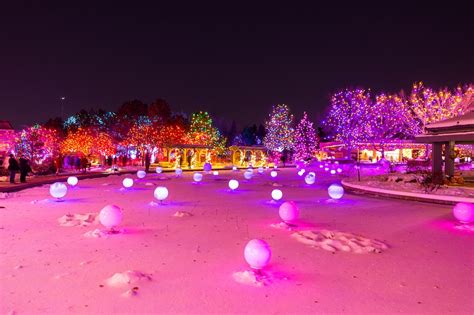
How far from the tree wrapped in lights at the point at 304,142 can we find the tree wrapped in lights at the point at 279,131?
1469mm

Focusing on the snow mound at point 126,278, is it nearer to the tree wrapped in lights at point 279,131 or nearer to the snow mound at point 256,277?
the snow mound at point 256,277

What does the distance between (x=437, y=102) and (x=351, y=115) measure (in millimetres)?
13126

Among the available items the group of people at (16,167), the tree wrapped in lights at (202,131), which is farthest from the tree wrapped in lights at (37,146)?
the tree wrapped in lights at (202,131)

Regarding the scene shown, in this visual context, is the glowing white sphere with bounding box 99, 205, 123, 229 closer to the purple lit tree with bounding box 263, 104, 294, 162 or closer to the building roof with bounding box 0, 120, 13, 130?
the purple lit tree with bounding box 263, 104, 294, 162

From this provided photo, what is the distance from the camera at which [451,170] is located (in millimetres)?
18672

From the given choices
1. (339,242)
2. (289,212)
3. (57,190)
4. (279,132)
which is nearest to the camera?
(339,242)

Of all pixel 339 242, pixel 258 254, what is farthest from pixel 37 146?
pixel 258 254

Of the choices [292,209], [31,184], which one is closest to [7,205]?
[31,184]

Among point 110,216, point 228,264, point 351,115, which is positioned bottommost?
point 228,264

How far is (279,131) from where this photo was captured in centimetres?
6162

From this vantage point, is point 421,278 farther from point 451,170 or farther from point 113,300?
point 451,170

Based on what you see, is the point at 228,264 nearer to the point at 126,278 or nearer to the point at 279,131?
the point at 126,278

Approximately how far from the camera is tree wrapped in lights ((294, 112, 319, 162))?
6209cm

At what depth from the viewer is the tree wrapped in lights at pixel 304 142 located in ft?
204
